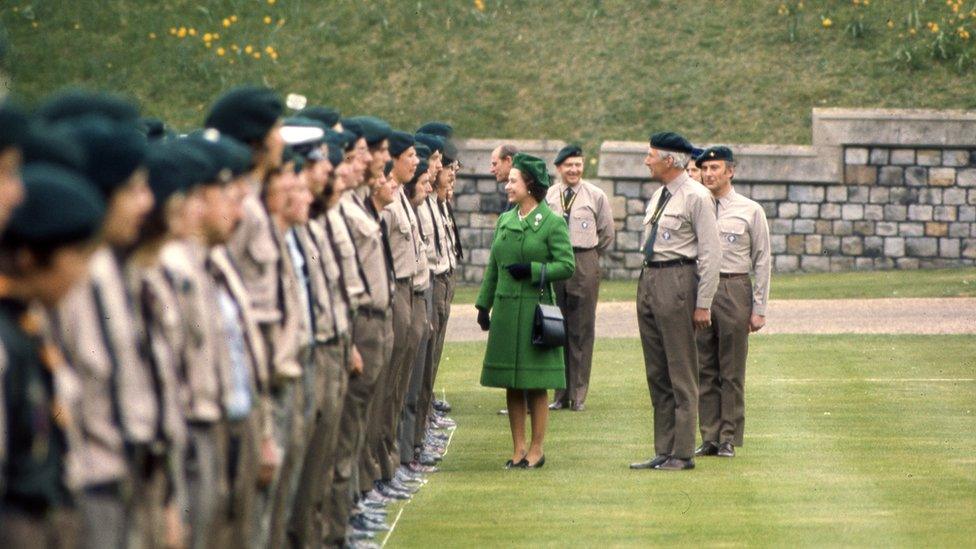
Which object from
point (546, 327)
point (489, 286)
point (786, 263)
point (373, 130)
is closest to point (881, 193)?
point (786, 263)

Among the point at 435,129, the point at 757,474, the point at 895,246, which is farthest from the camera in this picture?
the point at 895,246

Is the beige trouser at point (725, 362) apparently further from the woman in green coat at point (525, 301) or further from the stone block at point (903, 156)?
the stone block at point (903, 156)

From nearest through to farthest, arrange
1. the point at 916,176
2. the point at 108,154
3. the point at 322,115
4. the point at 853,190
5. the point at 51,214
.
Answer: the point at 51,214 → the point at 108,154 → the point at 322,115 → the point at 916,176 → the point at 853,190

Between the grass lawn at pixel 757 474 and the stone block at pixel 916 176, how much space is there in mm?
9353

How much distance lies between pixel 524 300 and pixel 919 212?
16378 mm

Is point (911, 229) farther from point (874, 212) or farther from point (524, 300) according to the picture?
point (524, 300)

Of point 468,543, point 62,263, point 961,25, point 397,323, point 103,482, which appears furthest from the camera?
point 961,25

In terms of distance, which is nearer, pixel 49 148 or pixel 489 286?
pixel 49 148

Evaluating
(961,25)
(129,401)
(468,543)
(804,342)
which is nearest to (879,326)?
(804,342)

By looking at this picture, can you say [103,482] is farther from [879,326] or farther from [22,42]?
[22,42]

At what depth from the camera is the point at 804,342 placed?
20797 millimetres

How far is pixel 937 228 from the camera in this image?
92.5 ft

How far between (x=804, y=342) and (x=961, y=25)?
11981mm

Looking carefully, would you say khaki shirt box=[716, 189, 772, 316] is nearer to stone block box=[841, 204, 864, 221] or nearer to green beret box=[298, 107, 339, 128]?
green beret box=[298, 107, 339, 128]
